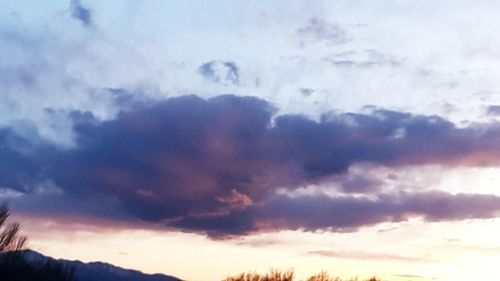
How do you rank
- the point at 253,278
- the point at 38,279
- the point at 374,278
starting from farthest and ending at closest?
the point at 38,279, the point at 253,278, the point at 374,278

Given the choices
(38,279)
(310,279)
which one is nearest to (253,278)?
Result: (310,279)

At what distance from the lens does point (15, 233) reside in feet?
369

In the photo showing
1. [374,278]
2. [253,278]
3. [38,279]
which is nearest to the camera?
[374,278]

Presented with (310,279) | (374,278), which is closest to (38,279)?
(310,279)

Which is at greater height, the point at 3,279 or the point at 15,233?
the point at 15,233

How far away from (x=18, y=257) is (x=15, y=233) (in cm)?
383

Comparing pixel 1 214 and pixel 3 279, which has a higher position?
pixel 1 214

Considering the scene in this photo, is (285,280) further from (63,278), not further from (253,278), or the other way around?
(63,278)

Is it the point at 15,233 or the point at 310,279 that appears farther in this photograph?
the point at 15,233

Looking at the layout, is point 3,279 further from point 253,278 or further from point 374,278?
point 374,278

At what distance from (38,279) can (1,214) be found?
12.3 meters

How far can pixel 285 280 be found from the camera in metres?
95.9

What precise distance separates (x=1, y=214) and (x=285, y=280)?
39.5m

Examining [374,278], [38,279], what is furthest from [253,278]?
[38,279]
